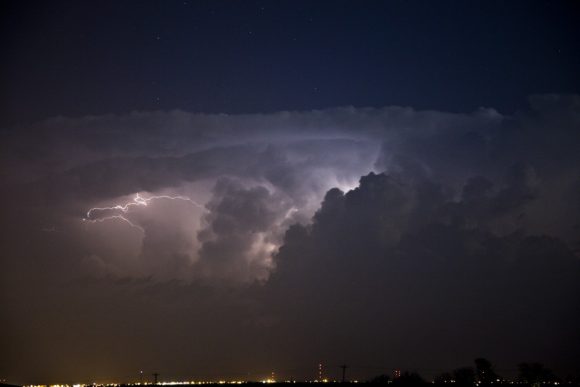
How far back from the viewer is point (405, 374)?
132750 millimetres

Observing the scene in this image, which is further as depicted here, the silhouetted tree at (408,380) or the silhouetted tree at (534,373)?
the silhouetted tree at (534,373)

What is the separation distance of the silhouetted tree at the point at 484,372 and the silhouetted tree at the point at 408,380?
156ft

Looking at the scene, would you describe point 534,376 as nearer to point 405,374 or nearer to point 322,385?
point 405,374

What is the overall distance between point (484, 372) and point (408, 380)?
2288 inches

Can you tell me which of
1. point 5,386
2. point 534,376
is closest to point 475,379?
point 534,376

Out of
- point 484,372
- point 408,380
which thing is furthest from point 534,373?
point 408,380

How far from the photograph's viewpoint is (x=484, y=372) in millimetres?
169875

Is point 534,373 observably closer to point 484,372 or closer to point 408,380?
point 484,372

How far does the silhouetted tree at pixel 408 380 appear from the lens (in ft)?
384

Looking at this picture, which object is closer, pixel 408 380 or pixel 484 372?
pixel 408 380

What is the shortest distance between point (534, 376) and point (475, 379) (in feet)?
65.0

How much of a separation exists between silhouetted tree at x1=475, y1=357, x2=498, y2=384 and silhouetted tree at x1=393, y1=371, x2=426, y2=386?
156ft

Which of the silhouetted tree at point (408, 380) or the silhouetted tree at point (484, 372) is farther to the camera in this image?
the silhouetted tree at point (484, 372)

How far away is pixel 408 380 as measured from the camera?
408 ft
